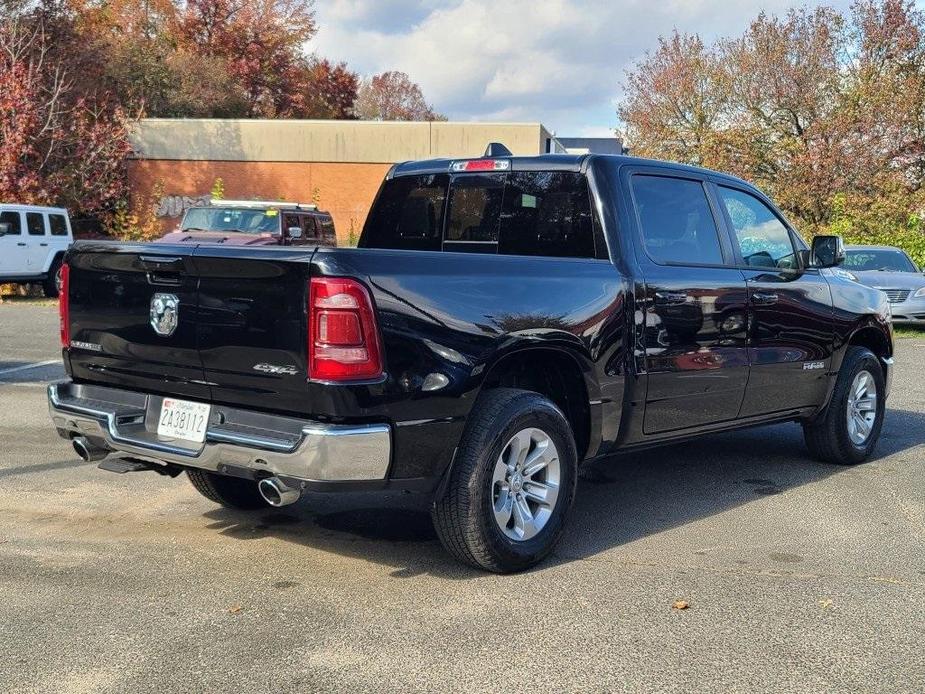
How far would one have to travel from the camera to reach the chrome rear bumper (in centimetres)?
396

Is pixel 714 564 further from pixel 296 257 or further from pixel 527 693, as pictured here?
pixel 296 257

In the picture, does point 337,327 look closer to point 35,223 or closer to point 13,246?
point 13,246

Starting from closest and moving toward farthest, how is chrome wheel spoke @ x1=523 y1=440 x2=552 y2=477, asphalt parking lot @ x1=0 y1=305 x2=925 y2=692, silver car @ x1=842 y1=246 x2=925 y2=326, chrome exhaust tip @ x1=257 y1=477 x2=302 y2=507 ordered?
asphalt parking lot @ x1=0 y1=305 x2=925 y2=692
chrome exhaust tip @ x1=257 y1=477 x2=302 y2=507
chrome wheel spoke @ x1=523 y1=440 x2=552 y2=477
silver car @ x1=842 y1=246 x2=925 y2=326

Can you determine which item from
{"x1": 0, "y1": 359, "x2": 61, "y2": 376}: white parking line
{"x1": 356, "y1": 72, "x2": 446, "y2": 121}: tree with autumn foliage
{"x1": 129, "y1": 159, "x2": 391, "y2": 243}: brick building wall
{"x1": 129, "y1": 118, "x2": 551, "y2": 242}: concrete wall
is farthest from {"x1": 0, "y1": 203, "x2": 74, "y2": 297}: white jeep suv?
{"x1": 356, "y1": 72, "x2": 446, "y2": 121}: tree with autumn foliage

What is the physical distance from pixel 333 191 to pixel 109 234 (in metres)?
6.98

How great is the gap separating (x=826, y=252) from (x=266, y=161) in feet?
91.9

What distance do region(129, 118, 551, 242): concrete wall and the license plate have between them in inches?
1096

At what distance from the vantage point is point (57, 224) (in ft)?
74.2

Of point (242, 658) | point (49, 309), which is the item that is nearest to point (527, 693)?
point (242, 658)

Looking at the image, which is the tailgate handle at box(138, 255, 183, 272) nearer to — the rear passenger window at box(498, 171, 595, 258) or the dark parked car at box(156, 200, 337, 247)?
the rear passenger window at box(498, 171, 595, 258)

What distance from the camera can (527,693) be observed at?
132 inches

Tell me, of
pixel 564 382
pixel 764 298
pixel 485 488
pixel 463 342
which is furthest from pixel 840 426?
pixel 463 342

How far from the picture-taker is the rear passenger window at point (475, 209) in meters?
5.70

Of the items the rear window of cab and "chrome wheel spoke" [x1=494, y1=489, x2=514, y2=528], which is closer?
"chrome wheel spoke" [x1=494, y1=489, x2=514, y2=528]
